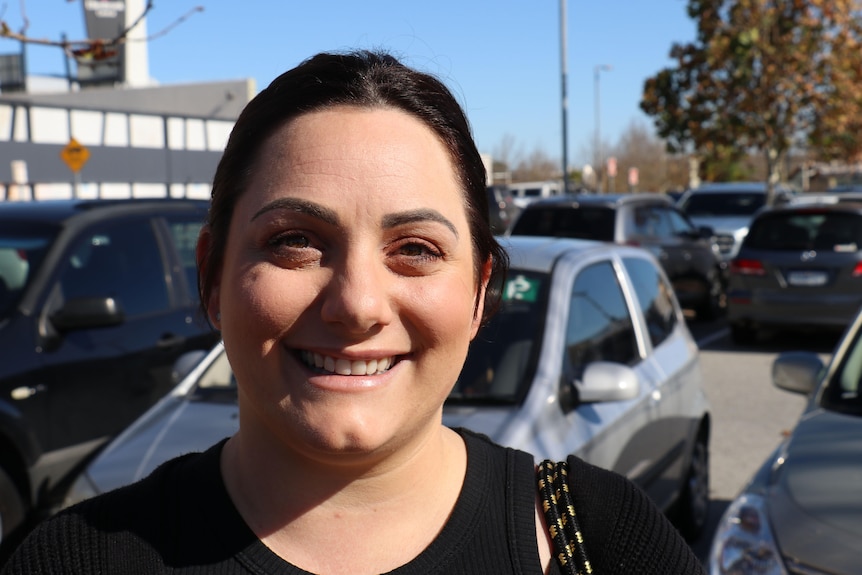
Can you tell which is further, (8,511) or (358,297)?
(8,511)

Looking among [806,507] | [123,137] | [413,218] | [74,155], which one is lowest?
[806,507]

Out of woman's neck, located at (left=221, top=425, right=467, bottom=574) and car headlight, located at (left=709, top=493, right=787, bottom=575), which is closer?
woman's neck, located at (left=221, top=425, right=467, bottom=574)

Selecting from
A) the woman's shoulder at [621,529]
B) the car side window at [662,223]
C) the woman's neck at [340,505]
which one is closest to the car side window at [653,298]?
the woman's shoulder at [621,529]

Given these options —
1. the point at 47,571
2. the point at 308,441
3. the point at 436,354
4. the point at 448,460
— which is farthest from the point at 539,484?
the point at 47,571

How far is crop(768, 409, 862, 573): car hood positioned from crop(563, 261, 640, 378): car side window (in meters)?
0.96

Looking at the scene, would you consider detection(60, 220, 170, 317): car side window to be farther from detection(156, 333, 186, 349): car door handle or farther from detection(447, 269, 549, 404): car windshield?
detection(447, 269, 549, 404): car windshield

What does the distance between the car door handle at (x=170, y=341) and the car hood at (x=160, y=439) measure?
5.39ft

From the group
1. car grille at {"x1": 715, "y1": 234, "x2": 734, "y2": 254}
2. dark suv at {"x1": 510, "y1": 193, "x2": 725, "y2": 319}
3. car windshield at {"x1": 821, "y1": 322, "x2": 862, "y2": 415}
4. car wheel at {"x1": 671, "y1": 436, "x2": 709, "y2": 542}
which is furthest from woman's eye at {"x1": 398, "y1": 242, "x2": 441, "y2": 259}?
car grille at {"x1": 715, "y1": 234, "x2": 734, "y2": 254}

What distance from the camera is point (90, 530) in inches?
59.9

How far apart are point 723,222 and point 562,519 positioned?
1779 centimetres

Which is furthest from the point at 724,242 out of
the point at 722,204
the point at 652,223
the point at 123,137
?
the point at 123,137

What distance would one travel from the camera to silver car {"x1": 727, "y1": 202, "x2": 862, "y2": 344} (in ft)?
39.9

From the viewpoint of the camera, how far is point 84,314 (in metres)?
5.50

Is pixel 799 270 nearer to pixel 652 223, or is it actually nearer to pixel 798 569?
pixel 652 223
